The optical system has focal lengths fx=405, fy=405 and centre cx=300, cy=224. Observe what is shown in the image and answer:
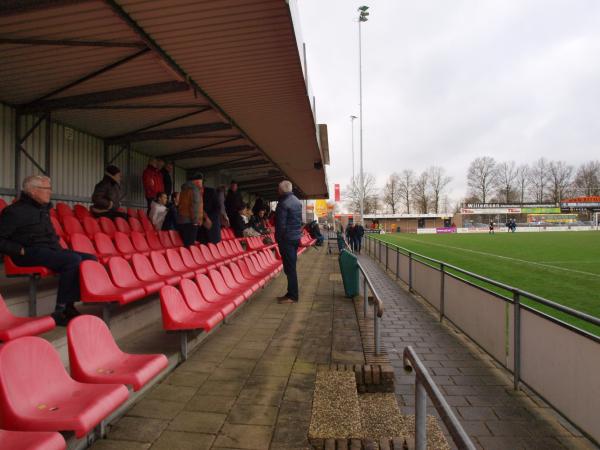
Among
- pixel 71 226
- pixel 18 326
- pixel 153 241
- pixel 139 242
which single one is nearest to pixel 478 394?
pixel 18 326

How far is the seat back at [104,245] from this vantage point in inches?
217

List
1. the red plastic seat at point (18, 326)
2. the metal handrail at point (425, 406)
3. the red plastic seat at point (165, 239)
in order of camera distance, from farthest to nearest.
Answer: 1. the red plastic seat at point (165, 239)
2. the red plastic seat at point (18, 326)
3. the metal handrail at point (425, 406)

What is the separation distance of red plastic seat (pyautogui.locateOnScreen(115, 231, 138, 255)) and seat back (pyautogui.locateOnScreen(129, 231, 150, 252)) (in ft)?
0.41

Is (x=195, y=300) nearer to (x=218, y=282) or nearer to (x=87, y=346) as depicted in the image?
(x=218, y=282)

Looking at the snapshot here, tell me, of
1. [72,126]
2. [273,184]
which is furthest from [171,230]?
[273,184]

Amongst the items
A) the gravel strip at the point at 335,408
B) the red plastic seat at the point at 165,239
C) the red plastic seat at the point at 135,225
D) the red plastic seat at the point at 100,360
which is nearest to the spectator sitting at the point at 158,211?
the red plastic seat at the point at 135,225

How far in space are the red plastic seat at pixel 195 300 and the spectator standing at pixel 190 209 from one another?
255 cm

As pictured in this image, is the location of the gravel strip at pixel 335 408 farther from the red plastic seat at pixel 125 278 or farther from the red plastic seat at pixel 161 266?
the red plastic seat at pixel 161 266

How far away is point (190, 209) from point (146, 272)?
203 centimetres

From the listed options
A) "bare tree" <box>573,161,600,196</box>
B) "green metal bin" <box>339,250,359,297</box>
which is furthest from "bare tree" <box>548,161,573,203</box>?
"green metal bin" <box>339,250,359,297</box>

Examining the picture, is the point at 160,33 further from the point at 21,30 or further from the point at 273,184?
the point at 273,184

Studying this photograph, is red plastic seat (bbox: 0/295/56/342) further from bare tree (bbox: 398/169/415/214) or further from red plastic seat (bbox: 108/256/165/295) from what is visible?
bare tree (bbox: 398/169/415/214)

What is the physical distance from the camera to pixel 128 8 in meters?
4.14

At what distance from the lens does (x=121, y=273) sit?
4.20 m
